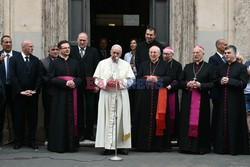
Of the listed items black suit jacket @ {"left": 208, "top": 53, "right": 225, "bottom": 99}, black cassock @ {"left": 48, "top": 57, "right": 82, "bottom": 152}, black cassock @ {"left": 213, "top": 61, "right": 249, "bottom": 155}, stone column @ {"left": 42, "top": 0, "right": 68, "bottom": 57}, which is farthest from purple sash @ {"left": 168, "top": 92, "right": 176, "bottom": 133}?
stone column @ {"left": 42, "top": 0, "right": 68, "bottom": 57}

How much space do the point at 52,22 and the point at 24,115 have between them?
2.25 metres

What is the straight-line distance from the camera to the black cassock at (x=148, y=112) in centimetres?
1018

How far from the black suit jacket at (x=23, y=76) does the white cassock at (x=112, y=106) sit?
1173mm

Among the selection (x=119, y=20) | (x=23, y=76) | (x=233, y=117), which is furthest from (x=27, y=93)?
(x=119, y=20)

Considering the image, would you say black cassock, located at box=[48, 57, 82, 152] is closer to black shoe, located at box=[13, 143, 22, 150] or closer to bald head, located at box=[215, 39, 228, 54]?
black shoe, located at box=[13, 143, 22, 150]

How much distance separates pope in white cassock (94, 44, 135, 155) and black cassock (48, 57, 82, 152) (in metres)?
0.49

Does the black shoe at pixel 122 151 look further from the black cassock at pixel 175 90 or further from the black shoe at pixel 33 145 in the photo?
the black shoe at pixel 33 145

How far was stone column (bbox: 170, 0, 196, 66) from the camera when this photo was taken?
11.9 metres

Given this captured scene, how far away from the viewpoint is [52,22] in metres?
11.6

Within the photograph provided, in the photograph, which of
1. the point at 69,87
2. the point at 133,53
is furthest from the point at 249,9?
the point at 69,87

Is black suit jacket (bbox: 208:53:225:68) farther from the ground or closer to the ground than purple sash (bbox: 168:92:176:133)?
farther from the ground

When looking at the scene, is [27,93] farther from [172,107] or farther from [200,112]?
[200,112]

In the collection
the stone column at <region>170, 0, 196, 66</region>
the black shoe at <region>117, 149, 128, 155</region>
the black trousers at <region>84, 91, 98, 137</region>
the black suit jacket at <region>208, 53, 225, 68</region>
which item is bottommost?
the black shoe at <region>117, 149, 128, 155</region>

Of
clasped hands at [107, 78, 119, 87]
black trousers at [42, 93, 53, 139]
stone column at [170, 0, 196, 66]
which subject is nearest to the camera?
clasped hands at [107, 78, 119, 87]
